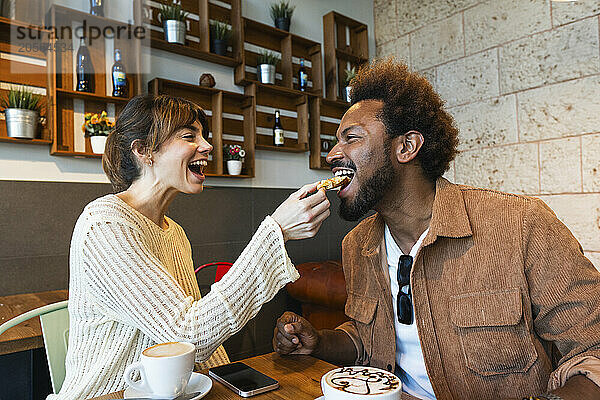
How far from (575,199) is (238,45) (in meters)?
2.71

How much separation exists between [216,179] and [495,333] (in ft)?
8.21

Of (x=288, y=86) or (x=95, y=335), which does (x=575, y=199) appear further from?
(x=95, y=335)

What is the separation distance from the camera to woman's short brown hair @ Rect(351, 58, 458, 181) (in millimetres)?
1421

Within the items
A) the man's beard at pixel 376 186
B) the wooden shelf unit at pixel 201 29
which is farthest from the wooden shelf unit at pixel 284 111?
the man's beard at pixel 376 186

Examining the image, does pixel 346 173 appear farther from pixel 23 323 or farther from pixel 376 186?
pixel 23 323

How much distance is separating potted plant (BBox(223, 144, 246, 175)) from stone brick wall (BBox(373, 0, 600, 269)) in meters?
1.90

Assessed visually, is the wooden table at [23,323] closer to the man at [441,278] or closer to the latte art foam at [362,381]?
the man at [441,278]

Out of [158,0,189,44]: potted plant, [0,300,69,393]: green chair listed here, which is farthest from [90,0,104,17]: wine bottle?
[0,300,69,393]: green chair

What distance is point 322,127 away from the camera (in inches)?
160

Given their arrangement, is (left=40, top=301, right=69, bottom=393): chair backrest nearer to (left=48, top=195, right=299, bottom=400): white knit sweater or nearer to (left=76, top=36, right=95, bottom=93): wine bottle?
(left=48, top=195, right=299, bottom=400): white knit sweater

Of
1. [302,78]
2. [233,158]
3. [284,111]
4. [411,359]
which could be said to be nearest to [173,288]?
[411,359]

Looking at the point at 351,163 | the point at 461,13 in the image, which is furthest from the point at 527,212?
the point at 461,13

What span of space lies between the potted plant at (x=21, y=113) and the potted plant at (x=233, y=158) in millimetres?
1252

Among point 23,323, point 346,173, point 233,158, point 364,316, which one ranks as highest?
point 233,158
